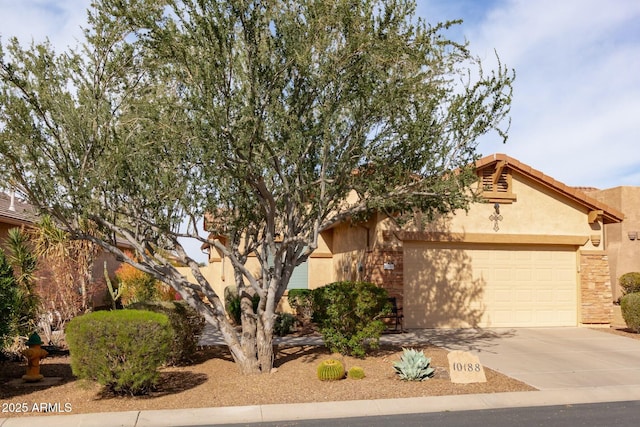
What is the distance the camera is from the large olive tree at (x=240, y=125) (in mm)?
8992

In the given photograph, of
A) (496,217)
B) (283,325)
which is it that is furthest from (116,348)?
(496,217)

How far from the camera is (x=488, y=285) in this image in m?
17.0

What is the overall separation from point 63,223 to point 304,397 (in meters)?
5.30

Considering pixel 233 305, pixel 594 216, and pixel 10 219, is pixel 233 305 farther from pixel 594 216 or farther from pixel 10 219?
pixel 594 216

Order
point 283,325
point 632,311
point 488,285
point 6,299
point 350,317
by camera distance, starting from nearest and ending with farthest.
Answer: point 6,299, point 350,317, point 283,325, point 632,311, point 488,285

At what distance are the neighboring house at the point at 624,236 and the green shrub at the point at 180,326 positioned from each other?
18199 mm

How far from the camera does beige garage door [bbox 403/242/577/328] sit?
653 inches

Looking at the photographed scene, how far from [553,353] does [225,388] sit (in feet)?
24.7

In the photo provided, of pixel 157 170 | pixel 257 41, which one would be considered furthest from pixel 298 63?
pixel 157 170

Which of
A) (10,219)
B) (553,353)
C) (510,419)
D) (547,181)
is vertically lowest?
(510,419)

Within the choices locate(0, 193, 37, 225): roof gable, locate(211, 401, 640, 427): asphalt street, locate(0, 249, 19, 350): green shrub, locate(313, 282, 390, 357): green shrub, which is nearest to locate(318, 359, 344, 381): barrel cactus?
locate(313, 282, 390, 357): green shrub

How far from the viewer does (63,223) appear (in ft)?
34.0

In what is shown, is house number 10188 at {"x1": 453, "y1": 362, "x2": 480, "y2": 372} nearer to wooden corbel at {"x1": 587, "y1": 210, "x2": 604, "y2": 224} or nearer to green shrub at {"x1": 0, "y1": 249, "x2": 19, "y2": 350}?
green shrub at {"x1": 0, "y1": 249, "x2": 19, "y2": 350}

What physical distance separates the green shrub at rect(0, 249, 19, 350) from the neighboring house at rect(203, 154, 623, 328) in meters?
9.52
